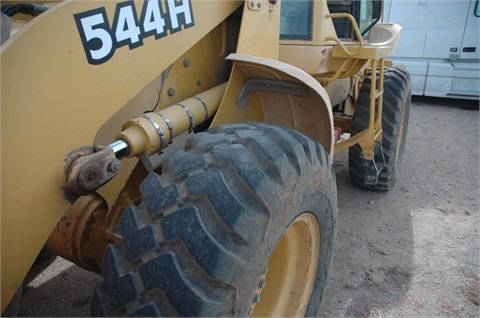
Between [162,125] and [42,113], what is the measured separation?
0.50 meters

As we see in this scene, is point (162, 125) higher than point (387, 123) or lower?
higher

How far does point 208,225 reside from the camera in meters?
1.34

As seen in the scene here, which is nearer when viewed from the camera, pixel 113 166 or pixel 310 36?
pixel 113 166

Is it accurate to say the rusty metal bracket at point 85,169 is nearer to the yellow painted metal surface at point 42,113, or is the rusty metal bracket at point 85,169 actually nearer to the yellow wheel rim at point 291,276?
the yellow painted metal surface at point 42,113

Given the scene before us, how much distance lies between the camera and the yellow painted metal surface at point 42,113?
1.22 metres

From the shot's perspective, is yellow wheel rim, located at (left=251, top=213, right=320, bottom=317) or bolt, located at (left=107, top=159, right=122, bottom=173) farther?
yellow wheel rim, located at (left=251, top=213, right=320, bottom=317)

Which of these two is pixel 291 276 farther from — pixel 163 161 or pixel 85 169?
pixel 85 169

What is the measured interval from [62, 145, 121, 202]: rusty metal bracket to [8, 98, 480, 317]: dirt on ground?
1433 millimetres

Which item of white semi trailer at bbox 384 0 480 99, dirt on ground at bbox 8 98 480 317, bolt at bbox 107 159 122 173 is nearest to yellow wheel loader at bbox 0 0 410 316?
bolt at bbox 107 159 122 173

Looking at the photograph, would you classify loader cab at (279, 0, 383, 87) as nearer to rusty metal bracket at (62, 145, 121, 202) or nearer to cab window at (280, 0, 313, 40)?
cab window at (280, 0, 313, 40)

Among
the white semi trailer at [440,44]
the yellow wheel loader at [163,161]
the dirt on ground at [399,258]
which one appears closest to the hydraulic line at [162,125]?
the yellow wheel loader at [163,161]

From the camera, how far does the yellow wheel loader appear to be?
1291 millimetres

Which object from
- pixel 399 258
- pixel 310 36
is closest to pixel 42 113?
pixel 310 36

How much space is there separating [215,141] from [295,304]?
94 centimetres
